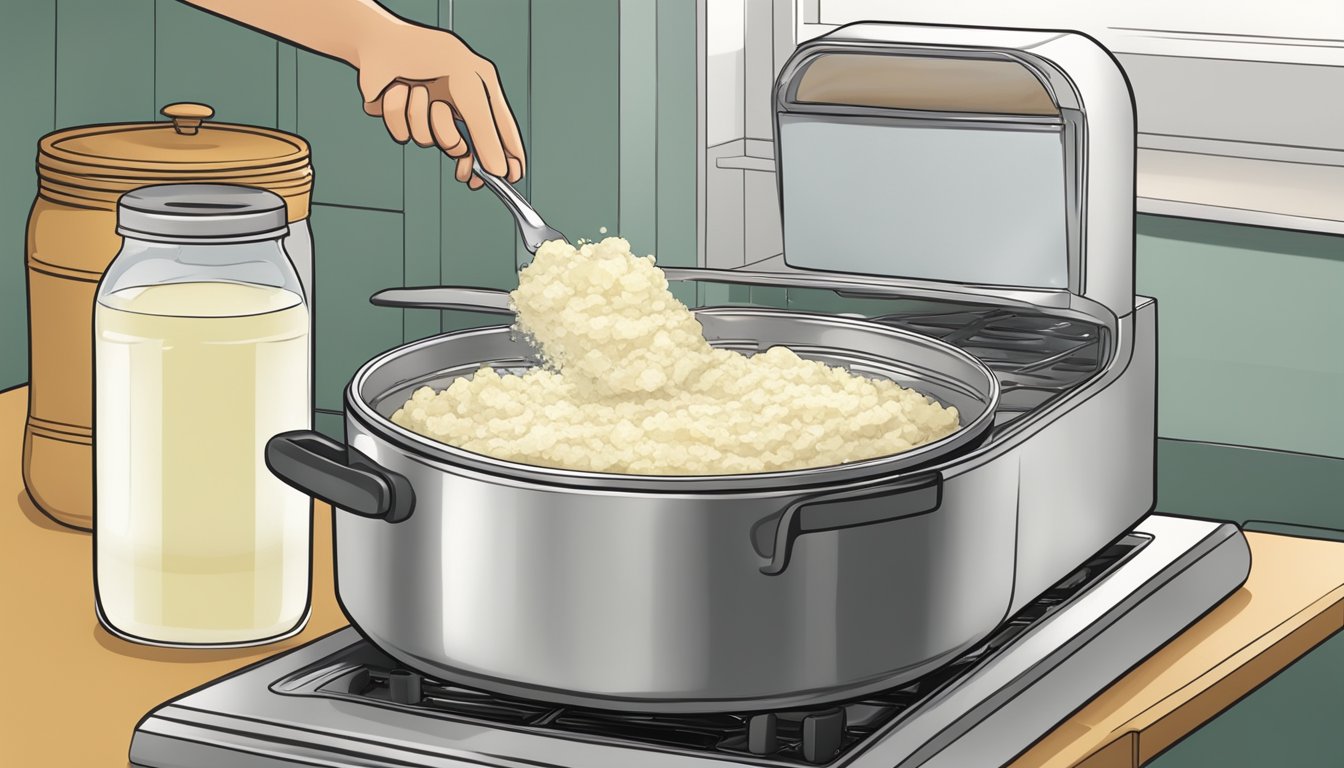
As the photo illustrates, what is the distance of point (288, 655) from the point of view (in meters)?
1.06

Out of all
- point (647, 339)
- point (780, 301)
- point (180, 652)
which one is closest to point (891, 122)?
point (647, 339)

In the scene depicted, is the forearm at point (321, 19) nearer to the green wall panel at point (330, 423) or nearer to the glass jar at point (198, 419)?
the glass jar at point (198, 419)

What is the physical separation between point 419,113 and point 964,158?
0.41m

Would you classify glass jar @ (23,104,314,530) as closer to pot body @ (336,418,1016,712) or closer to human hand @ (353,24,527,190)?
human hand @ (353,24,527,190)

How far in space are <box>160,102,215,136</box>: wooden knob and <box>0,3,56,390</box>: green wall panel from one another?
1.07m

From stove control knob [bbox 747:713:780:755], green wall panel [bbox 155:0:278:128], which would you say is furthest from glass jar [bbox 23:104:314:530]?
green wall panel [bbox 155:0:278:128]

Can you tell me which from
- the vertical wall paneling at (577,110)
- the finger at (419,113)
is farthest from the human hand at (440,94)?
the vertical wall paneling at (577,110)

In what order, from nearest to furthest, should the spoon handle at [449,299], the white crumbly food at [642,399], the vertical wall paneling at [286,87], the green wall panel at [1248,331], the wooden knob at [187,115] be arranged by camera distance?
the white crumbly food at [642,399] → the spoon handle at [449,299] → the wooden knob at [187,115] → the green wall panel at [1248,331] → the vertical wall paneling at [286,87]

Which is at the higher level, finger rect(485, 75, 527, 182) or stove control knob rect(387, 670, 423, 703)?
finger rect(485, 75, 527, 182)

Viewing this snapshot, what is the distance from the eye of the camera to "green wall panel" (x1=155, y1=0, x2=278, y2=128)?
2357 millimetres

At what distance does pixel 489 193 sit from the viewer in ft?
7.50

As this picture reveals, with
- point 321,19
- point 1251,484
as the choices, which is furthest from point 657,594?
point 1251,484

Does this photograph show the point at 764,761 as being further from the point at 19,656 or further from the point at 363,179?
the point at 363,179

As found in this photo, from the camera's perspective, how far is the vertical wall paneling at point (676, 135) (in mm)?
2295
